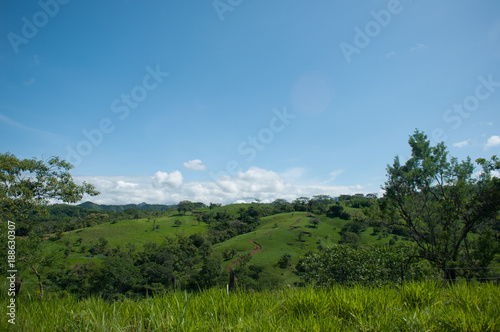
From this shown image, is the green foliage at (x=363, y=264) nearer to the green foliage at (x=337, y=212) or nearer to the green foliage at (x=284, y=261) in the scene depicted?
the green foliage at (x=284, y=261)

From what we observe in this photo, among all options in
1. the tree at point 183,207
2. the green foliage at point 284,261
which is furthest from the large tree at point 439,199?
the tree at point 183,207

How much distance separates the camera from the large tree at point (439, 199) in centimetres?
1277

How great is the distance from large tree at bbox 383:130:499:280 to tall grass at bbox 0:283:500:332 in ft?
35.8

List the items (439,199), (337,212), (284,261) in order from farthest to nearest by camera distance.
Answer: (337,212) < (284,261) < (439,199)

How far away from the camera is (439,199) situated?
544 inches

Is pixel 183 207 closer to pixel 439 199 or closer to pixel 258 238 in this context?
pixel 258 238

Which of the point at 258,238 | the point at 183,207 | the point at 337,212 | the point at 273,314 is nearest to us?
the point at 273,314

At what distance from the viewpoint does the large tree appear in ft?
41.9

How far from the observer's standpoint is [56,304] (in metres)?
3.66

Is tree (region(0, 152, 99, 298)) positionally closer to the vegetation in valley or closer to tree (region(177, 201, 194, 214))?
the vegetation in valley

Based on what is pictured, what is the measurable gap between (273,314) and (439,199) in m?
14.5

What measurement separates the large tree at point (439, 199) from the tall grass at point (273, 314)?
1092cm

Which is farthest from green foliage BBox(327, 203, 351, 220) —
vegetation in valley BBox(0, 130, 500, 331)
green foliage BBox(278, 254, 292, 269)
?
vegetation in valley BBox(0, 130, 500, 331)

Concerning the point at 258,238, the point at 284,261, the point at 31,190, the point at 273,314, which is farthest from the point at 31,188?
the point at 258,238
